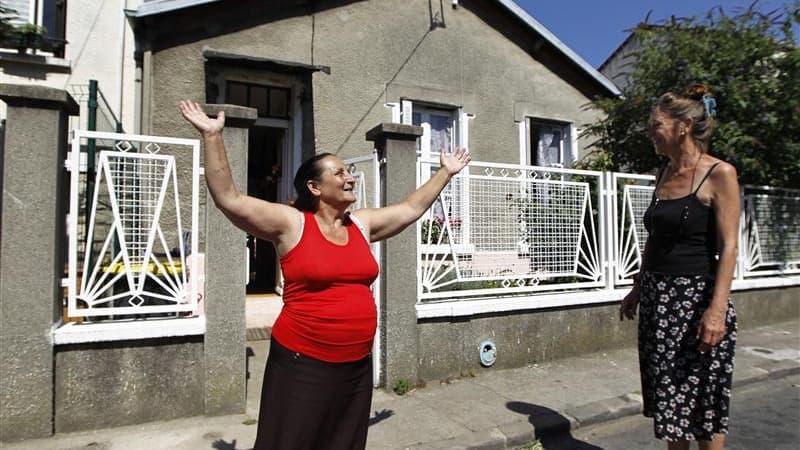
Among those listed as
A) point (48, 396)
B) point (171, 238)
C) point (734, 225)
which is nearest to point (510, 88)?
point (171, 238)

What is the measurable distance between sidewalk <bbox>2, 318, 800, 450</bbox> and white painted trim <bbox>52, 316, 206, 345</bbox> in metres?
0.65

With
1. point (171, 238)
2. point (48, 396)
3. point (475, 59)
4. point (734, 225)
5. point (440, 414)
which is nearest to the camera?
point (734, 225)

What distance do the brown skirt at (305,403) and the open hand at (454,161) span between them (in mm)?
1215

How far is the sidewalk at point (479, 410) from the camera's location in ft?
11.4

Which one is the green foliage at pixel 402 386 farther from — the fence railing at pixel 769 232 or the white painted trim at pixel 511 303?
the fence railing at pixel 769 232

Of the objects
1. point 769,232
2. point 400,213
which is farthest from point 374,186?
point 769,232

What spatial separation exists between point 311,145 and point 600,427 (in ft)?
16.0

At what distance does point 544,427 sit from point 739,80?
516 cm

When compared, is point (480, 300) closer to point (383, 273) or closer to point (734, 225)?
point (383, 273)

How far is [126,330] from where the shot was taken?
3.59 metres

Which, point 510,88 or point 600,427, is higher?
point 510,88

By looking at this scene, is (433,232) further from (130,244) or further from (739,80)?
(739,80)

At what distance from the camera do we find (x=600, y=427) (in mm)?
4023

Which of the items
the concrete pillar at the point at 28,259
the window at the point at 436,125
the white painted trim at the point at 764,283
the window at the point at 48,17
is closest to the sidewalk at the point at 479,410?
the concrete pillar at the point at 28,259
